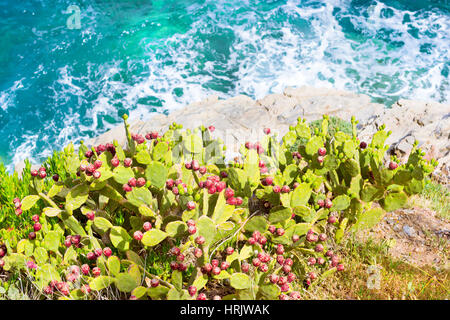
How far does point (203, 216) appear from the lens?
109 inches

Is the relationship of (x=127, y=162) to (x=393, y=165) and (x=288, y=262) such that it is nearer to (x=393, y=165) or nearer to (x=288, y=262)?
(x=288, y=262)

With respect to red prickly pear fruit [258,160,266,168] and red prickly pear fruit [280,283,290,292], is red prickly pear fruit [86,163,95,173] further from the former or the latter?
red prickly pear fruit [280,283,290,292]

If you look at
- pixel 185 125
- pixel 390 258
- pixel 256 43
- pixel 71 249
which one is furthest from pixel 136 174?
pixel 256 43

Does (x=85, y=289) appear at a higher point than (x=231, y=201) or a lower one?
lower

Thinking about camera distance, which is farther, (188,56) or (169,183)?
(188,56)

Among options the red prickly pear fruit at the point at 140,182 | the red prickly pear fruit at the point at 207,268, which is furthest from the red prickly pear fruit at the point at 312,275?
the red prickly pear fruit at the point at 140,182

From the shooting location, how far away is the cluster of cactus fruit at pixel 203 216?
113 inches

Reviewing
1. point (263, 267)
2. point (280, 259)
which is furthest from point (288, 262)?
point (263, 267)

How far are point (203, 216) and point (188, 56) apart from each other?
9.88m

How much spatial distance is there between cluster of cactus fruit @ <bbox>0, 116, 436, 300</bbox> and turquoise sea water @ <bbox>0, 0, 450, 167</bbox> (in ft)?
23.8

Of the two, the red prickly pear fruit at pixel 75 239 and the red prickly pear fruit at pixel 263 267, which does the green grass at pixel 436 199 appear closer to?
the red prickly pear fruit at pixel 263 267

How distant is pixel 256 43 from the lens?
12375 mm

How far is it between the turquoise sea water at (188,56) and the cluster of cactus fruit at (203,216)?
23.8ft
